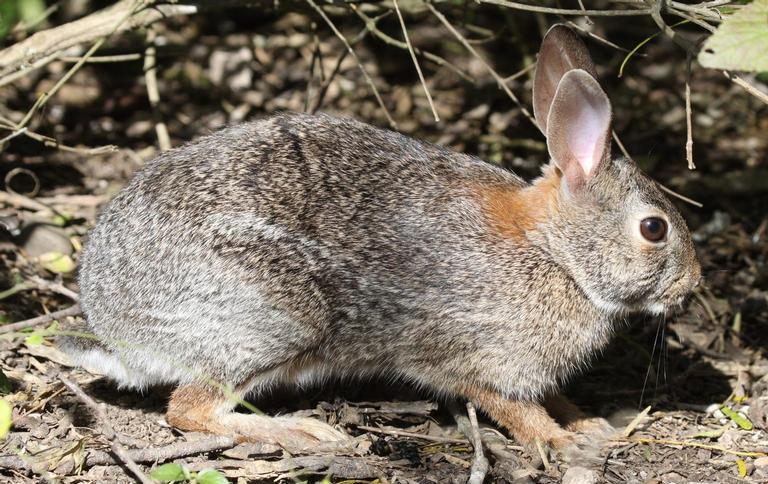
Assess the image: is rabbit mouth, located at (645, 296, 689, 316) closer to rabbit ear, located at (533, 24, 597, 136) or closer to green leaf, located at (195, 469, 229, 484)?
rabbit ear, located at (533, 24, 597, 136)

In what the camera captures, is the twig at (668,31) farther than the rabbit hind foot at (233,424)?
No

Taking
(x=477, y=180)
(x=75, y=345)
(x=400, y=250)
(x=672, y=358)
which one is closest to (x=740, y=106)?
(x=672, y=358)

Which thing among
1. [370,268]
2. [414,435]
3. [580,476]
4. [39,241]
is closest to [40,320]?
[39,241]

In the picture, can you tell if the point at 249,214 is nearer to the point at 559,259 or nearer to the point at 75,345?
the point at 75,345

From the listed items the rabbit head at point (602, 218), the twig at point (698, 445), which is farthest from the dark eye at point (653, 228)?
the twig at point (698, 445)

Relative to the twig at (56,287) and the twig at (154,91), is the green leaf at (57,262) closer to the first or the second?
the twig at (56,287)

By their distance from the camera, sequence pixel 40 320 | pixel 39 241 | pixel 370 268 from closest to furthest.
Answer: pixel 370 268, pixel 40 320, pixel 39 241

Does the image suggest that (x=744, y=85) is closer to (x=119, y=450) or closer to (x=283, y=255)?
(x=283, y=255)
